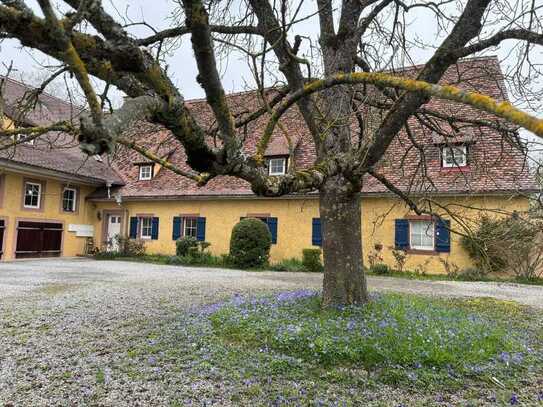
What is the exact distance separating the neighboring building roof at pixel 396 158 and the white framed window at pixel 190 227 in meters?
1.20

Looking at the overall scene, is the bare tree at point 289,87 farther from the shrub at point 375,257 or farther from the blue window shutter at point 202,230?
the blue window shutter at point 202,230

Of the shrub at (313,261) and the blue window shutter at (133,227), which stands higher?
the blue window shutter at (133,227)

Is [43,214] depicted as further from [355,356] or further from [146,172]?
[355,356]

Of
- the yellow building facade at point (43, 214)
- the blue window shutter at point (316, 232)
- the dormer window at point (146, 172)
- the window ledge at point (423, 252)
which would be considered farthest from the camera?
the dormer window at point (146, 172)

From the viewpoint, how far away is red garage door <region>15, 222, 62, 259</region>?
15624 millimetres

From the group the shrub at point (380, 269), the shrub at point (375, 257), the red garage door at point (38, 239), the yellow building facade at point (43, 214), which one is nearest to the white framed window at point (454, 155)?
the shrub at point (375, 257)

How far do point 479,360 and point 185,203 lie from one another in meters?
14.3

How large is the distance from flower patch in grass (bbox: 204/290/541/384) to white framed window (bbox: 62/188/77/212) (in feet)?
47.0

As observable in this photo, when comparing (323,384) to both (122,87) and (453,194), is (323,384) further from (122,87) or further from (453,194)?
(453,194)

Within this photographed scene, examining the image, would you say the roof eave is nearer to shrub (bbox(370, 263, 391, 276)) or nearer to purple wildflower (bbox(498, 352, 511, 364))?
shrub (bbox(370, 263, 391, 276))

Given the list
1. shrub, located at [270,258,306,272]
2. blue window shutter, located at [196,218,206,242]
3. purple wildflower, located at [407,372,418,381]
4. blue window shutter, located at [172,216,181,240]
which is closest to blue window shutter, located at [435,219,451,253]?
shrub, located at [270,258,306,272]

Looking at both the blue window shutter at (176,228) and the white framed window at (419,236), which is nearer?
the white framed window at (419,236)

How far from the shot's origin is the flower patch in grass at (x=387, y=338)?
3924 mm

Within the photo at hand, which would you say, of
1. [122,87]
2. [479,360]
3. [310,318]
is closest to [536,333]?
[479,360]
